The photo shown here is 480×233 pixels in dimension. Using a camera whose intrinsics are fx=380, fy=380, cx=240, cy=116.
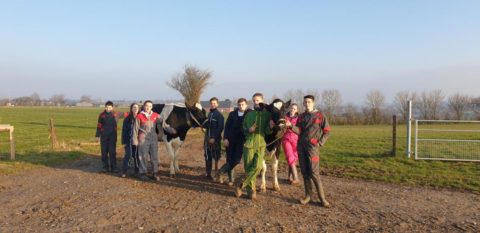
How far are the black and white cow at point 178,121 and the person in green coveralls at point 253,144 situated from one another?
293 cm

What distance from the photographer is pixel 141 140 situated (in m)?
8.66

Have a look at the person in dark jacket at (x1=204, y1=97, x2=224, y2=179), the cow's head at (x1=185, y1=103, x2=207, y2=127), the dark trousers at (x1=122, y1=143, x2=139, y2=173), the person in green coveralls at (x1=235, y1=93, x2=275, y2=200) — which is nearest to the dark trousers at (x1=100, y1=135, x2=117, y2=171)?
the dark trousers at (x1=122, y1=143, x2=139, y2=173)

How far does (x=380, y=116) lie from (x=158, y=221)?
29.6 m

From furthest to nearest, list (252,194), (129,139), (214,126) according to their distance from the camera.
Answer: (129,139)
(214,126)
(252,194)

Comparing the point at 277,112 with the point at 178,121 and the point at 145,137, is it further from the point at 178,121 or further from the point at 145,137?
the point at 178,121

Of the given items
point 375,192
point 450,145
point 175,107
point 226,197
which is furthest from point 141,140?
point 450,145

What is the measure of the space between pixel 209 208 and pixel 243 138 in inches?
76.1

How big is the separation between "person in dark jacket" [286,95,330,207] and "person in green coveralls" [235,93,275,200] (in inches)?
24.8

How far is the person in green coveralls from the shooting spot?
6840mm

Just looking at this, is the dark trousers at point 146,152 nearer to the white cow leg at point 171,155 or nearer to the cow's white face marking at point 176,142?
the white cow leg at point 171,155

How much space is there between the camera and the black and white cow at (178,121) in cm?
941

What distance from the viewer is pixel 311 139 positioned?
20.9ft

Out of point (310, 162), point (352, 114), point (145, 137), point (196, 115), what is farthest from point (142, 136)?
point (352, 114)

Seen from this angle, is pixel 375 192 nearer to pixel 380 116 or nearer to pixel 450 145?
pixel 450 145
